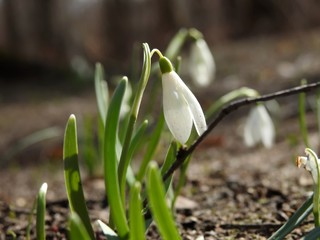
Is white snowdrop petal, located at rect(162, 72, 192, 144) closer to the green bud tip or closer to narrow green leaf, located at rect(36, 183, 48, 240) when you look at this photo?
the green bud tip

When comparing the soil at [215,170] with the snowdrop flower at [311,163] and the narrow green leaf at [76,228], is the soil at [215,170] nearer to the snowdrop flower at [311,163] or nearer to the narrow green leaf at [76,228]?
the snowdrop flower at [311,163]

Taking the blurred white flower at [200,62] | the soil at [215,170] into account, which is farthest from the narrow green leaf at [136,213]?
the blurred white flower at [200,62]

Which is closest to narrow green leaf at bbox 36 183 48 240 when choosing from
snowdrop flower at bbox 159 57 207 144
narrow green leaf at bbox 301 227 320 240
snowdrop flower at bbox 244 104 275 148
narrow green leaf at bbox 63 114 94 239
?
narrow green leaf at bbox 63 114 94 239

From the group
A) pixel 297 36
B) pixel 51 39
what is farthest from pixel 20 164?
pixel 51 39

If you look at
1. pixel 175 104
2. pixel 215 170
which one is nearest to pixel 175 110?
pixel 175 104

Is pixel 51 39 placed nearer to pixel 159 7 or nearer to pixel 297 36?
pixel 159 7
